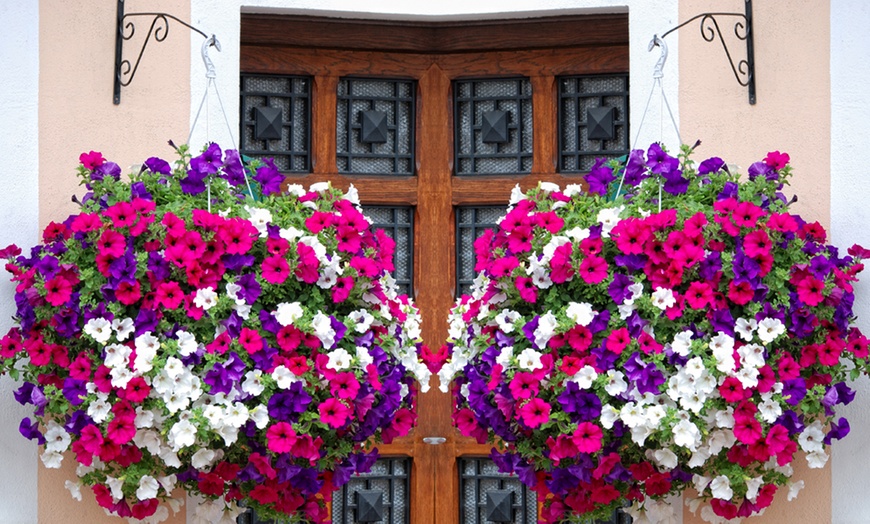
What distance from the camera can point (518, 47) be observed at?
18.0 ft

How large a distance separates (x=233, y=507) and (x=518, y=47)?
1.84 metres

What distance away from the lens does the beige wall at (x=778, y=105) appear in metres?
5.00

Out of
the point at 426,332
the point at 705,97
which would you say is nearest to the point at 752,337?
the point at 705,97

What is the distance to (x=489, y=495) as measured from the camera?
544cm

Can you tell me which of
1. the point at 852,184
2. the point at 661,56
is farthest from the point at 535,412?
the point at 852,184

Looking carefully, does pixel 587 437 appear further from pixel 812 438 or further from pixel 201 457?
pixel 201 457

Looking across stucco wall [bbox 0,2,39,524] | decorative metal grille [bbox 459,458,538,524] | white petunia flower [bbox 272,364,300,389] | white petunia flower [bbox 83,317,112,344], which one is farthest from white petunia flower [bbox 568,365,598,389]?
stucco wall [bbox 0,2,39,524]

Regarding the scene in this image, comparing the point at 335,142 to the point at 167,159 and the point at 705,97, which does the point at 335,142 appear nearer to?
the point at 167,159

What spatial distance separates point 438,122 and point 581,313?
1.28 m

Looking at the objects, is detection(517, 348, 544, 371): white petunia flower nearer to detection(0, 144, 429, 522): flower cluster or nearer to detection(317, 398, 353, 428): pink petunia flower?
detection(0, 144, 429, 522): flower cluster

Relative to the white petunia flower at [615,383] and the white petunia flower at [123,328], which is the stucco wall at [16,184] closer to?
the white petunia flower at [123,328]

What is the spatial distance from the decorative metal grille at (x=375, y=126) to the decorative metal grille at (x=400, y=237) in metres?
0.14

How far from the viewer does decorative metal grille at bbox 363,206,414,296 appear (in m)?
5.52

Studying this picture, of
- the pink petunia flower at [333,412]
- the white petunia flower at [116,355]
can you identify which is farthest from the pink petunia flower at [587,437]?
the white petunia flower at [116,355]
